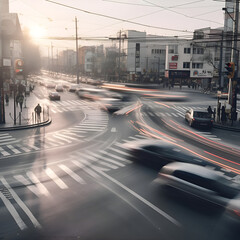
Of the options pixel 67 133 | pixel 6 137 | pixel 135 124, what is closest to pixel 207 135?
pixel 135 124

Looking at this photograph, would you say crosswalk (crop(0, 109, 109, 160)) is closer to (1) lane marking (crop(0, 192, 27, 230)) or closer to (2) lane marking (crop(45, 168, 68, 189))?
(2) lane marking (crop(45, 168, 68, 189))

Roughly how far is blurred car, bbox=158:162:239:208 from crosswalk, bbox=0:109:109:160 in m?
9.83

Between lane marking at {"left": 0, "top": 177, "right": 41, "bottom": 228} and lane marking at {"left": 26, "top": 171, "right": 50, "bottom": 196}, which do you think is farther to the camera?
lane marking at {"left": 26, "top": 171, "right": 50, "bottom": 196}

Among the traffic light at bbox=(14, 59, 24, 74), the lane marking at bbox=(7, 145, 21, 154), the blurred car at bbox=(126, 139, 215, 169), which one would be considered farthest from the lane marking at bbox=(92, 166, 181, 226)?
the traffic light at bbox=(14, 59, 24, 74)

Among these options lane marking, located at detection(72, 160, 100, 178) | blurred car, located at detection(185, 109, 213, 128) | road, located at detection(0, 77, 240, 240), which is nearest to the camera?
road, located at detection(0, 77, 240, 240)

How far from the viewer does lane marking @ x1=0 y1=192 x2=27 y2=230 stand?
8672 millimetres

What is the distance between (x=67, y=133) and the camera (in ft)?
75.8

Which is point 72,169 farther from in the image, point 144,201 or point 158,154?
point 144,201

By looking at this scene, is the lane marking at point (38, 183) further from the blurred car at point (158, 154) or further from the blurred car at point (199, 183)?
the blurred car at point (158, 154)

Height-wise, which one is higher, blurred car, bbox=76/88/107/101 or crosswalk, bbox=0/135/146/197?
blurred car, bbox=76/88/107/101

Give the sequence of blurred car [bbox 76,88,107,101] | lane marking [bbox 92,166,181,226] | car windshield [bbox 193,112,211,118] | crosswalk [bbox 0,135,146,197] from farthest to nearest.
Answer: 1. blurred car [bbox 76,88,107,101]
2. car windshield [bbox 193,112,211,118]
3. crosswalk [bbox 0,135,146,197]
4. lane marking [bbox 92,166,181,226]

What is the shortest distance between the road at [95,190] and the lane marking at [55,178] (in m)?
0.04

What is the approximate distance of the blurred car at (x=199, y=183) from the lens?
948 cm

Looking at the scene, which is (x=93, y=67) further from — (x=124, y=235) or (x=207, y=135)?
(x=124, y=235)
